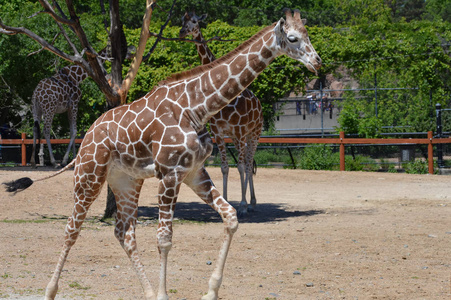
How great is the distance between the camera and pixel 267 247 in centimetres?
852

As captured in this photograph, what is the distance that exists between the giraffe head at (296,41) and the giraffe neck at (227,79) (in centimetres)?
8

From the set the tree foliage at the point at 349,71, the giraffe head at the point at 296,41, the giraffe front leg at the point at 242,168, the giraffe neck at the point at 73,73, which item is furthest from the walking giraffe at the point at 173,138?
the tree foliage at the point at 349,71

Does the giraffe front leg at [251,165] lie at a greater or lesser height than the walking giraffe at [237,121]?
lesser

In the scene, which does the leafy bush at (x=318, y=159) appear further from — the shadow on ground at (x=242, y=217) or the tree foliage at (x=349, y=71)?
the shadow on ground at (x=242, y=217)

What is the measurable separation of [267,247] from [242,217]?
292 cm

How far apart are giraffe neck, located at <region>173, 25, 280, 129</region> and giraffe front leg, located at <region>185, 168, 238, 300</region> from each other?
515 millimetres

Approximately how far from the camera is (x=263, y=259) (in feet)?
25.5

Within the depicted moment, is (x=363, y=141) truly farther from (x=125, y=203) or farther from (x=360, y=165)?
(x=125, y=203)

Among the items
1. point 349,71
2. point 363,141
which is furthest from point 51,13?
point 349,71

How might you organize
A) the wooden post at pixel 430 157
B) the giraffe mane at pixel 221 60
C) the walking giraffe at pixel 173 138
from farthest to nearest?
the wooden post at pixel 430 157 < the giraffe mane at pixel 221 60 < the walking giraffe at pixel 173 138

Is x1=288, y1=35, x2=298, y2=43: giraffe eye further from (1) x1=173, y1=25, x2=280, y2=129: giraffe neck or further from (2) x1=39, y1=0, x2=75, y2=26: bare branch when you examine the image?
(2) x1=39, y1=0, x2=75, y2=26: bare branch

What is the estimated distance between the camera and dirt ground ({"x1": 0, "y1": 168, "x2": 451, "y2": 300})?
21.1 feet

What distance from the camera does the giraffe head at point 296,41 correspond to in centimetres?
570

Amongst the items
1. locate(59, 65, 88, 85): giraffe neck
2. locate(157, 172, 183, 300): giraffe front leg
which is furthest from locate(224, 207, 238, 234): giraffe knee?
locate(59, 65, 88, 85): giraffe neck
